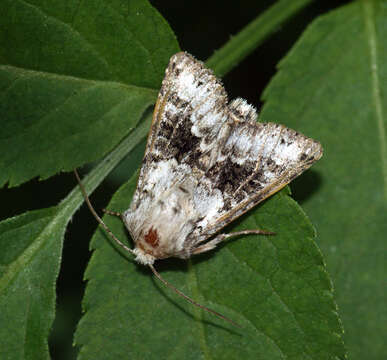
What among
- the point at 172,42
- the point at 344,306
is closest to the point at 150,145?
the point at 172,42

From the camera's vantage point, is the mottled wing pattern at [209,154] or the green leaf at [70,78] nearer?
the green leaf at [70,78]

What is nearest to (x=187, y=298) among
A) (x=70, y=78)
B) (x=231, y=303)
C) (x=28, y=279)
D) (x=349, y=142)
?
(x=231, y=303)

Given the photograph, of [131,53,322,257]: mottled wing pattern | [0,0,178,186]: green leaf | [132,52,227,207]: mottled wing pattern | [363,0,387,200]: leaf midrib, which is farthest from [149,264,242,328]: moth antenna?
[363,0,387,200]: leaf midrib

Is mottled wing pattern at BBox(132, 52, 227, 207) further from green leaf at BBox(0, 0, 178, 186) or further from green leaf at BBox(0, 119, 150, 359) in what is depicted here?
green leaf at BBox(0, 119, 150, 359)

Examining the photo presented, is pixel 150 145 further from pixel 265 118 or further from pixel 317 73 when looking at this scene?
pixel 317 73

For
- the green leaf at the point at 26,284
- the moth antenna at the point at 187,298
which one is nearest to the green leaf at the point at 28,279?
the green leaf at the point at 26,284

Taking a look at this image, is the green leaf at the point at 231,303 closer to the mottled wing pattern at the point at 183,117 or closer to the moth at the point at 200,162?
the moth at the point at 200,162

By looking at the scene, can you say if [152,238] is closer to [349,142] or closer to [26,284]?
[26,284]
